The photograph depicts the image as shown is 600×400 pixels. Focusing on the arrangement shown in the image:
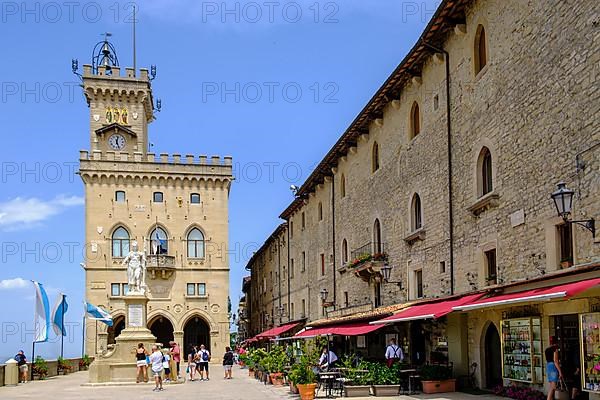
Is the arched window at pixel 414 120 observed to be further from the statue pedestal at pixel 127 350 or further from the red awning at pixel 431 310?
the statue pedestal at pixel 127 350

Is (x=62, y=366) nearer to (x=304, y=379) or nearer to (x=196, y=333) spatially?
(x=196, y=333)

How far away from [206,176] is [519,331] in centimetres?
4241

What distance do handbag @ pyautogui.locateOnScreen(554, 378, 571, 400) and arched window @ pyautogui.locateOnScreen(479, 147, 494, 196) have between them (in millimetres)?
5717

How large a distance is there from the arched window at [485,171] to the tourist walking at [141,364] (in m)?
15.3

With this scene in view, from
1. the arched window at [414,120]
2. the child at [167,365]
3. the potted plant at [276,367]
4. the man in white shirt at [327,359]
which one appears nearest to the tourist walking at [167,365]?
the child at [167,365]

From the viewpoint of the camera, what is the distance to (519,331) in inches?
623

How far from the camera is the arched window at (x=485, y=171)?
18312 millimetres

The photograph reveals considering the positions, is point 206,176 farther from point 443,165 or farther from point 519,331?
point 519,331

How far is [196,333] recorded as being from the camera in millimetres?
57844

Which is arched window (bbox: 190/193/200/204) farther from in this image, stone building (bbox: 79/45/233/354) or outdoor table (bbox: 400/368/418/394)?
outdoor table (bbox: 400/368/418/394)

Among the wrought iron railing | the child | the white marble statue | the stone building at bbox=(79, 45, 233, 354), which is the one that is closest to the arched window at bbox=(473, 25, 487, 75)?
the wrought iron railing

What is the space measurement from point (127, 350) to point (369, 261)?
34.3 ft

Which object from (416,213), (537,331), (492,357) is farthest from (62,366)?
(537,331)

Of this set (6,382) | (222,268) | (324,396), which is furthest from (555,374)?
(222,268)
